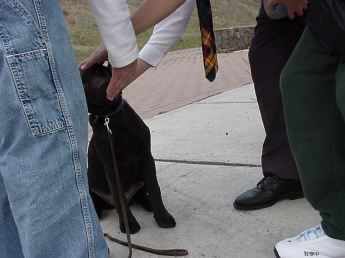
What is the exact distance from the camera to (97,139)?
2.24 meters

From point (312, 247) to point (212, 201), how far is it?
88 cm

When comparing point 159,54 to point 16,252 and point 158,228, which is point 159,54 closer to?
point 158,228

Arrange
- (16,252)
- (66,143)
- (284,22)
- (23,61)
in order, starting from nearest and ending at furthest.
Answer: (23,61) → (66,143) → (16,252) → (284,22)

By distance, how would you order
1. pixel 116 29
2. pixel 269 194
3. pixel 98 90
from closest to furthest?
pixel 116 29 < pixel 98 90 < pixel 269 194

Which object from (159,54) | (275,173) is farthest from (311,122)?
(159,54)

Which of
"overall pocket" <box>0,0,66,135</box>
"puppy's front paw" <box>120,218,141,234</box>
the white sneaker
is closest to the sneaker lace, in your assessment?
the white sneaker

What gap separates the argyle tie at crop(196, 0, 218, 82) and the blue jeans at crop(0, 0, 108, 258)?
880 millimetres

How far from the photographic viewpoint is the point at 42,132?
1268mm

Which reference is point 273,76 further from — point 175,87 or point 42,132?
point 175,87

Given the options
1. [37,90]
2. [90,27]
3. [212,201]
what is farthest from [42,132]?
[90,27]

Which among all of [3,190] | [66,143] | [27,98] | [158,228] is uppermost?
[27,98]

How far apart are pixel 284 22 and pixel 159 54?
74cm

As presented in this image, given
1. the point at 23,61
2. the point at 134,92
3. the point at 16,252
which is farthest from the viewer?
the point at 134,92

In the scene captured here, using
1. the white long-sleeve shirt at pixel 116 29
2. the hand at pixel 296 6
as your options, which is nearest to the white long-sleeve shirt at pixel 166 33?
the hand at pixel 296 6
